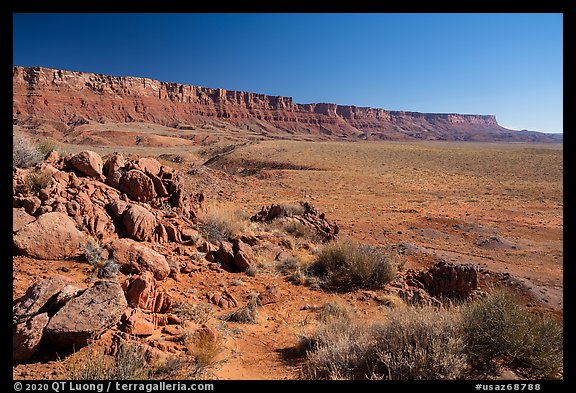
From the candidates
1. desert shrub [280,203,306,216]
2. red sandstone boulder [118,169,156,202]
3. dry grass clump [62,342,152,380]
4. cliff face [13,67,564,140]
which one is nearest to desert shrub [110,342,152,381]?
dry grass clump [62,342,152,380]

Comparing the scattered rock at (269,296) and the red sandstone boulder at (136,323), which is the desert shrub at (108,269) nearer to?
the red sandstone boulder at (136,323)

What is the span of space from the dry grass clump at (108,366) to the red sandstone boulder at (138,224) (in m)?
3.61

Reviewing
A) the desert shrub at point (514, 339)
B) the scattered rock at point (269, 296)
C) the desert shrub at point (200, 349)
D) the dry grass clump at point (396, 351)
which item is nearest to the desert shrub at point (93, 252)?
the desert shrub at point (200, 349)

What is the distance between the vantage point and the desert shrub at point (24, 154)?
7151 millimetres

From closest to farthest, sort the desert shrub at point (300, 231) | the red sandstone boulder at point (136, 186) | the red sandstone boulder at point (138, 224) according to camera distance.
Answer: the red sandstone boulder at point (138, 224), the red sandstone boulder at point (136, 186), the desert shrub at point (300, 231)

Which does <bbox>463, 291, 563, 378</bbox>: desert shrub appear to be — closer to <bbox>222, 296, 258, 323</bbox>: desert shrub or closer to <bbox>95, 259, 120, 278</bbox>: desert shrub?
<bbox>222, 296, 258, 323</bbox>: desert shrub

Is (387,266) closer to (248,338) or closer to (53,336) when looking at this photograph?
(248,338)

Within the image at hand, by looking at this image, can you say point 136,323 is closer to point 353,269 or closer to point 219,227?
point 353,269

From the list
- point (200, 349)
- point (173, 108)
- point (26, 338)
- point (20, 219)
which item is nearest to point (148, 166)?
point (20, 219)

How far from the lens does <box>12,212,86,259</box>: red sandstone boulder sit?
5.09 metres

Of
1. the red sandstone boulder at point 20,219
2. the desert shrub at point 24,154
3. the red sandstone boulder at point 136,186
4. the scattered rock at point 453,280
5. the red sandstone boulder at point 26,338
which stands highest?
the desert shrub at point 24,154

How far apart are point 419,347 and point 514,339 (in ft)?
3.22

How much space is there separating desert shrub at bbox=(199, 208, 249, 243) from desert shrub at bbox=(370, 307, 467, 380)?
5208 millimetres
